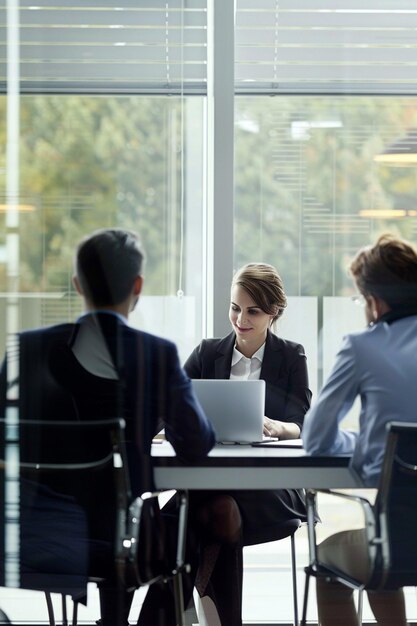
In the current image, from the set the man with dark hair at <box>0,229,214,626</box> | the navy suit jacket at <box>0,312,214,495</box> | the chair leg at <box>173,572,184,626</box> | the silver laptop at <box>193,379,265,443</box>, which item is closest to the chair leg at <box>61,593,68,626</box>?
the man with dark hair at <box>0,229,214,626</box>

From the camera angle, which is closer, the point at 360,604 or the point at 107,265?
the point at 107,265

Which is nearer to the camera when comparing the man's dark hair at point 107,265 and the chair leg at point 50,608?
the man's dark hair at point 107,265

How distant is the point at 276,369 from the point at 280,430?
1.02ft

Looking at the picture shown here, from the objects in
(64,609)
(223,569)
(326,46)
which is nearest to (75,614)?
(64,609)

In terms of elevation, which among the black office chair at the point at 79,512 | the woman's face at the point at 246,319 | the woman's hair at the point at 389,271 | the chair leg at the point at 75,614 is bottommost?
the chair leg at the point at 75,614

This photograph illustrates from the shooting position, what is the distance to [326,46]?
3602mm

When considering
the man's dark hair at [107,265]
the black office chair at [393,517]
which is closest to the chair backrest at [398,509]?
the black office chair at [393,517]

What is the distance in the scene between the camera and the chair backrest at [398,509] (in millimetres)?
2646

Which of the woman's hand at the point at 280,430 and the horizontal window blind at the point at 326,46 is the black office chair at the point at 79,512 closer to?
the woman's hand at the point at 280,430

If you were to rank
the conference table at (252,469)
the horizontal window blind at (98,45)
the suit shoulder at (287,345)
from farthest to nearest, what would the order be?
1. the suit shoulder at (287,345)
2. the horizontal window blind at (98,45)
3. the conference table at (252,469)

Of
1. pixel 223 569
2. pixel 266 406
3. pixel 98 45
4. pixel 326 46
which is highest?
pixel 326 46

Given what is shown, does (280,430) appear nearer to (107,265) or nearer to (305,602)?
(305,602)

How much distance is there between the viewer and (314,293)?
3.34m

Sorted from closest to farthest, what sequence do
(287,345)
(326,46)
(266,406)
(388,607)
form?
(388,607)
(266,406)
(287,345)
(326,46)
